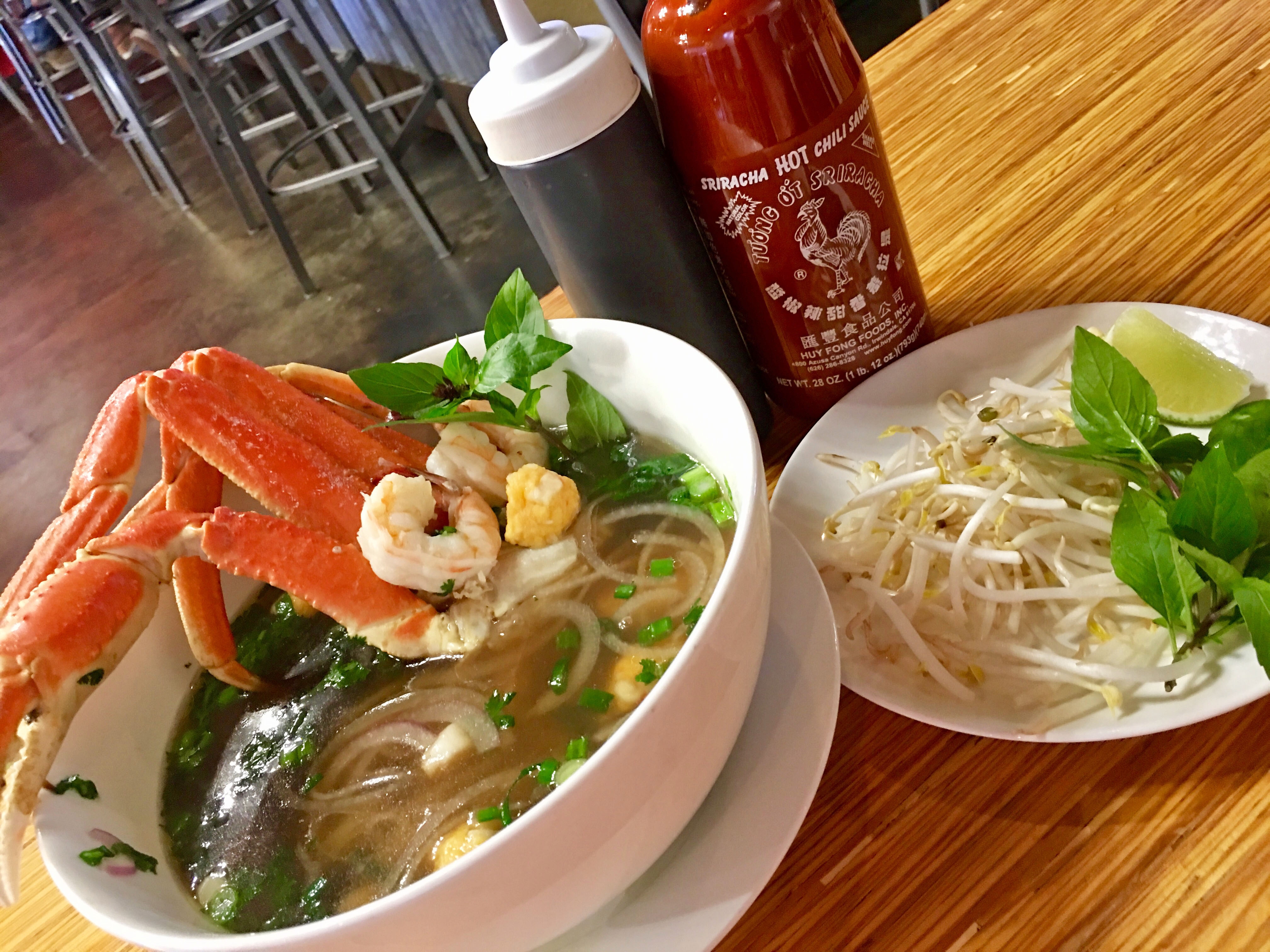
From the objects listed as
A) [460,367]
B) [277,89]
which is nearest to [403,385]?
[460,367]

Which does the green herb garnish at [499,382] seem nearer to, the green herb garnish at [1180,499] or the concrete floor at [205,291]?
the green herb garnish at [1180,499]

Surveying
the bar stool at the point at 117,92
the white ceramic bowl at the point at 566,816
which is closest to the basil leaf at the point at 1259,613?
the white ceramic bowl at the point at 566,816

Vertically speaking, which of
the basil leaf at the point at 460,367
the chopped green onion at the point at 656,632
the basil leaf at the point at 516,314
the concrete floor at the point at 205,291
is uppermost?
the basil leaf at the point at 516,314

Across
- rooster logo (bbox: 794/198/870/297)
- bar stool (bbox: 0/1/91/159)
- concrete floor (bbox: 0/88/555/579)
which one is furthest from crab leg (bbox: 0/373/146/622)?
bar stool (bbox: 0/1/91/159)

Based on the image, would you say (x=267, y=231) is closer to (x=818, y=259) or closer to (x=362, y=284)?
(x=362, y=284)

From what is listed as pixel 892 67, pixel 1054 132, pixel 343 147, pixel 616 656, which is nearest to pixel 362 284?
pixel 343 147
